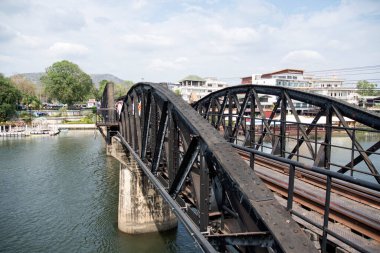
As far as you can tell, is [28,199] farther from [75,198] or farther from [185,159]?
[185,159]

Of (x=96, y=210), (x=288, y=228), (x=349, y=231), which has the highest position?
(x=288, y=228)

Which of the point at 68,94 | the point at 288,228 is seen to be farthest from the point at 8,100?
the point at 288,228

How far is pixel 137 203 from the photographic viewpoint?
72.3 feet

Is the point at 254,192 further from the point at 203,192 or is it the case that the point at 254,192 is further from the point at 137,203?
the point at 137,203

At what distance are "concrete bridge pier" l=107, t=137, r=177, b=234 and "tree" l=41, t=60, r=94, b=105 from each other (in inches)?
3840

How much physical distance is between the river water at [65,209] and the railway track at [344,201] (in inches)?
416

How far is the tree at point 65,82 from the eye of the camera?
359 ft

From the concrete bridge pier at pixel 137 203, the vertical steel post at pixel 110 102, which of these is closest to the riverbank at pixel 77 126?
the vertical steel post at pixel 110 102

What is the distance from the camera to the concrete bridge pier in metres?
21.9

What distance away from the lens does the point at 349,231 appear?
20.4ft

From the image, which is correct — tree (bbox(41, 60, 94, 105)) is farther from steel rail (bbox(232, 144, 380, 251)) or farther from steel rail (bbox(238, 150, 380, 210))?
steel rail (bbox(232, 144, 380, 251))

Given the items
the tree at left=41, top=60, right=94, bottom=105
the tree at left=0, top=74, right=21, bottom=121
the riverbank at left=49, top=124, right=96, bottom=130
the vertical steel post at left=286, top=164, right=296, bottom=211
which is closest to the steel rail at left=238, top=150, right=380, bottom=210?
the vertical steel post at left=286, top=164, right=296, bottom=211

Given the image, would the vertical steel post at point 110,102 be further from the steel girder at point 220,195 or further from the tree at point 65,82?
the tree at point 65,82

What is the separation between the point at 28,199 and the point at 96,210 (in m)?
7.57
